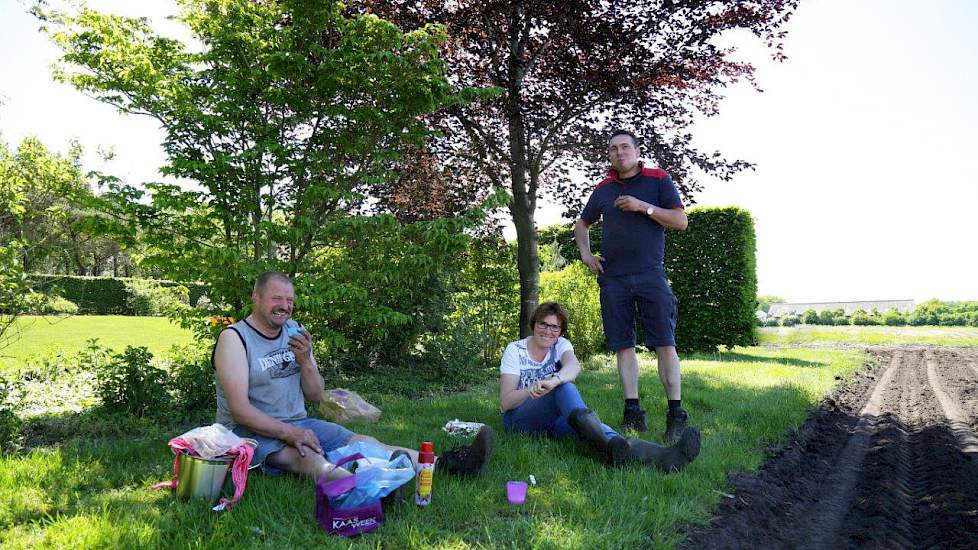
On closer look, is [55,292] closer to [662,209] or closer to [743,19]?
[662,209]

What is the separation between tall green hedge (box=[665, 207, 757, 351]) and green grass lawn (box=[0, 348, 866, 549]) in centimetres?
696

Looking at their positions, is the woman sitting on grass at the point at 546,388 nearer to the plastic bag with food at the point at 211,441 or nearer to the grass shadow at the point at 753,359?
the plastic bag with food at the point at 211,441

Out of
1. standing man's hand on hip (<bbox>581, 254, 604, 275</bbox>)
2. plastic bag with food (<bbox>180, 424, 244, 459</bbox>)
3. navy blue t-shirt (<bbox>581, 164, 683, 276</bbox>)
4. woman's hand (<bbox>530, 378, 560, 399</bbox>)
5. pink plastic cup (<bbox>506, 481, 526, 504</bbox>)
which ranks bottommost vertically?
pink plastic cup (<bbox>506, 481, 526, 504</bbox>)

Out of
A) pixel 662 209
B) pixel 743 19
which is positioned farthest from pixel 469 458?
pixel 743 19

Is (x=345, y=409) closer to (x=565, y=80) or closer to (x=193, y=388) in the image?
(x=193, y=388)

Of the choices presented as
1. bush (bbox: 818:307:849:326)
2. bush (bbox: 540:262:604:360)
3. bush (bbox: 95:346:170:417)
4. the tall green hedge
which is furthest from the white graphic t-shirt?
bush (bbox: 818:307:849:326)

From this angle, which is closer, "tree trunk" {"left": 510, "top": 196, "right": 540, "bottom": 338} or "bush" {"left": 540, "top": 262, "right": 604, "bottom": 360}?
"tree trunk" {"left": 510, "top": 196, "right": 540, "bottom": 338}

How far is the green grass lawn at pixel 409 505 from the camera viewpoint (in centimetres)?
234

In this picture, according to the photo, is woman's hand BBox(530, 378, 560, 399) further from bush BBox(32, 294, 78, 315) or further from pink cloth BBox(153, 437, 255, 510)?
bush BBox(32, 294, 78, 315)

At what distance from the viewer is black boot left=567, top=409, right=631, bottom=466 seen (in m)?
3.18

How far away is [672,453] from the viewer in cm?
319

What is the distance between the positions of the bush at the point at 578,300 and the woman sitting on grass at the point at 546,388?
18.9ft

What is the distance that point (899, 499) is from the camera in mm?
3121

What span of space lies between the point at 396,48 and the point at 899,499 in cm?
487
